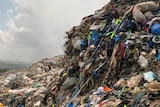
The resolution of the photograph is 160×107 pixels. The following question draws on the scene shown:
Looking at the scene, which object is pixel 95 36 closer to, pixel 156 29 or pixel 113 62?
pixel 113 62

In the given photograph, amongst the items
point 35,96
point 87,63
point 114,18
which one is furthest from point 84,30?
point 35,96

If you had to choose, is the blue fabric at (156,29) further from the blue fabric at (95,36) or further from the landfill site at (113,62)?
the blue fabric at (95,36)

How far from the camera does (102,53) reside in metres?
6.75

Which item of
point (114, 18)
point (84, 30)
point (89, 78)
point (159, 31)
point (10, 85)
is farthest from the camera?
point (10, 85)

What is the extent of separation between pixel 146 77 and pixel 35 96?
4.65 meters

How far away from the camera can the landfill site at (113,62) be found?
4.99 metres

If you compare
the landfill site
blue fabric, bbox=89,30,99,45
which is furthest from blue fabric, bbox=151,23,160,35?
blue fabric, bbox=89,30,99,45

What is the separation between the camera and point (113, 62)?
6.05 m

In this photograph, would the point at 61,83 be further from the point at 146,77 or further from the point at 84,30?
the point at 146,77

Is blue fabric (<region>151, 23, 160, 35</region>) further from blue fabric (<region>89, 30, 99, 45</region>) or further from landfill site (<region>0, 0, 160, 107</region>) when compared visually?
blue fabric (<region>89, 30, 99, 45</region>)

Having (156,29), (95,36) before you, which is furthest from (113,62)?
(95,36)

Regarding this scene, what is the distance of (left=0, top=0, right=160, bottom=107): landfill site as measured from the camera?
16.4ft

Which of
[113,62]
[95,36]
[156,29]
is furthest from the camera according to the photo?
[95,36]

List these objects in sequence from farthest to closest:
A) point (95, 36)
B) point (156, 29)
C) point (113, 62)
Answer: point (95, 36) → point (113, 62) → point (156, 29)
